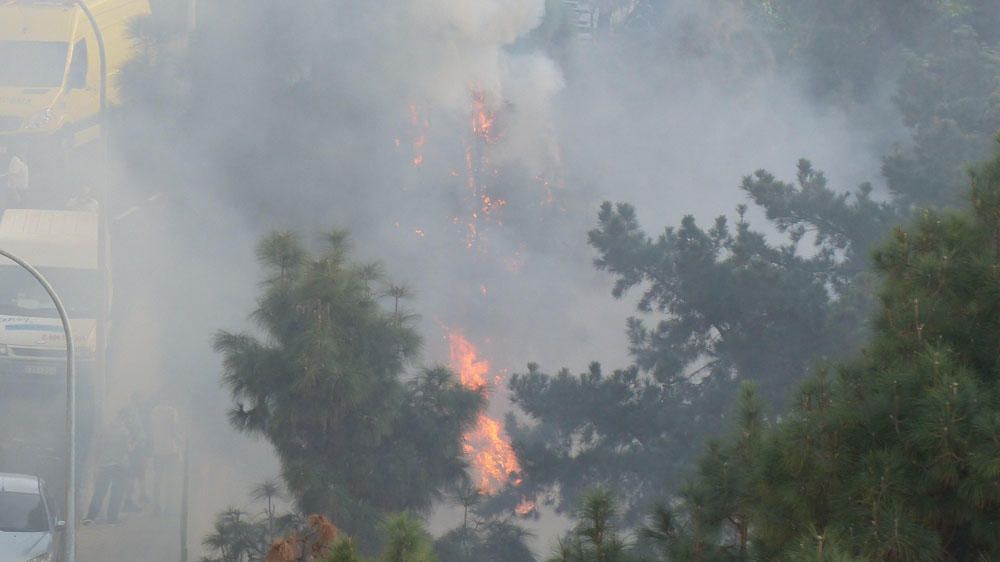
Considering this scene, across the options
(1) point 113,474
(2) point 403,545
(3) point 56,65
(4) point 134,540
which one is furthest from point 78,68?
(2) point 403,545

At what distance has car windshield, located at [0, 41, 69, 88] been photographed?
22.8 m

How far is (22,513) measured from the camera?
51.0ft

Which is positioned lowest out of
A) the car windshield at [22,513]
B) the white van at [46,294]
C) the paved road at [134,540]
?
the paved road at [134,540]

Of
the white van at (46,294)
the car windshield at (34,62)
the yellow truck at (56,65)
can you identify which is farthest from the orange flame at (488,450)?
the car windshield at (34,62)

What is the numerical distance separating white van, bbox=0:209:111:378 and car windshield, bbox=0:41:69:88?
2.16m

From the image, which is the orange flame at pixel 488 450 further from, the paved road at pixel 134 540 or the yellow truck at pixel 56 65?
the yellow truck at pixel 56 65

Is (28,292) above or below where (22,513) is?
above

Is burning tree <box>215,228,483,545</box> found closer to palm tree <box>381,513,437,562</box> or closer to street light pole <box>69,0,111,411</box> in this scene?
palm tree <box>381,513,437,562</box>

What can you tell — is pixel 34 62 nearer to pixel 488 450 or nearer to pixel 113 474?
pixel 113 474

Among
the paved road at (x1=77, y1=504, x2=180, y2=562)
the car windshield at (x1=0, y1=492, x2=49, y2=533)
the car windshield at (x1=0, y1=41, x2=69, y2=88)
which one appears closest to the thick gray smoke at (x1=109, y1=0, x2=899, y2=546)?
the car windshield at (x1=0, y1=41, x2=69, y2=88)

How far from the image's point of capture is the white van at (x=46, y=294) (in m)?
21.2

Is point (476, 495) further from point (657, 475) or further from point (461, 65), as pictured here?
point (461, 65)

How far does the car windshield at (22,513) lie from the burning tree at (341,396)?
280 cm

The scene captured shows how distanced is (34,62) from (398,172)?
6.90m
